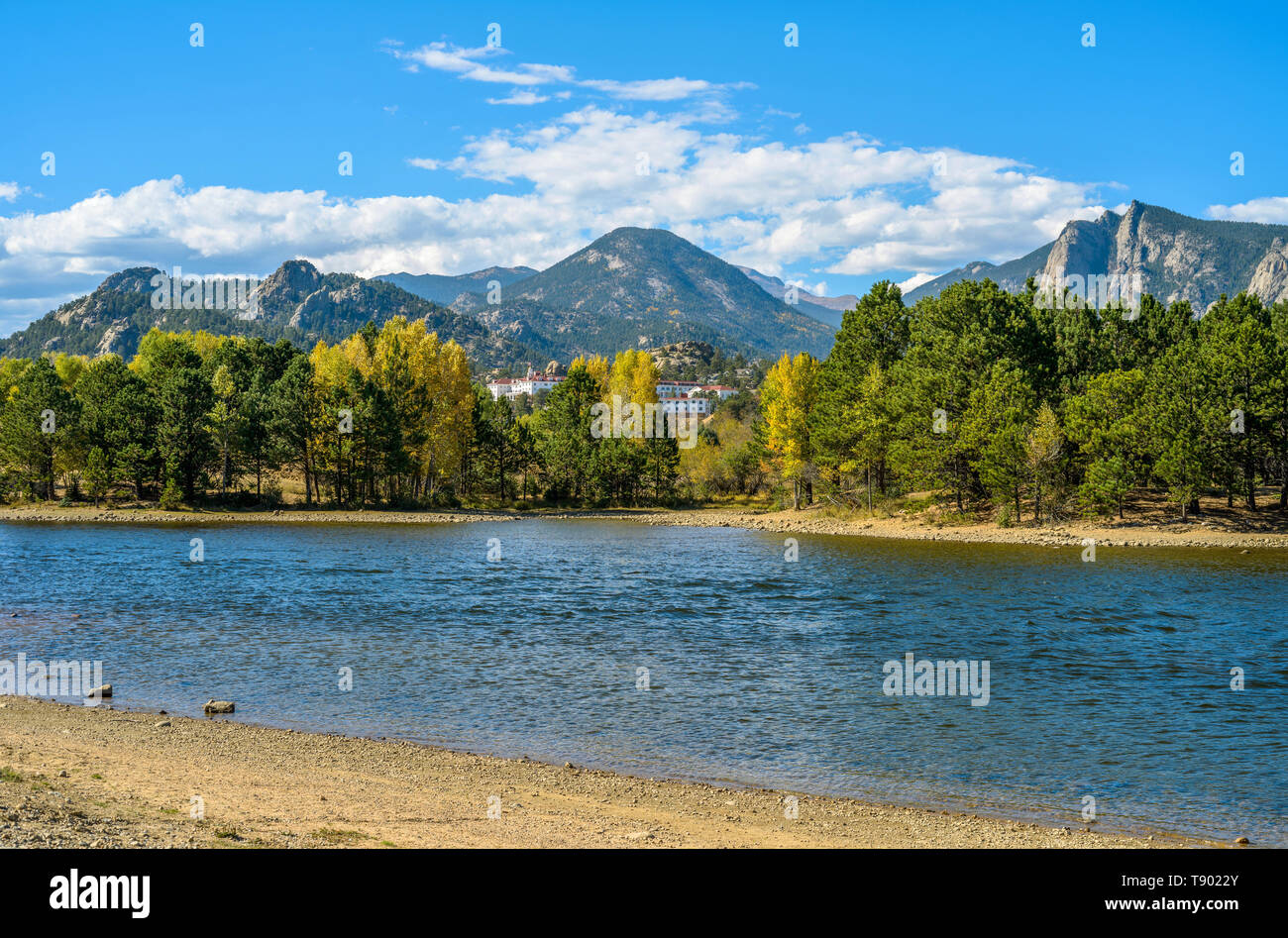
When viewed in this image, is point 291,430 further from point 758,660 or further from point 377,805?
point 377,805

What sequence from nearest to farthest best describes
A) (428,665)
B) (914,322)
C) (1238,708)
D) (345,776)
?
1. (345,776)
2. (1238,708)
3. (428,665)
4. (914,322)

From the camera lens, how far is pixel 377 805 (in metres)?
12.3

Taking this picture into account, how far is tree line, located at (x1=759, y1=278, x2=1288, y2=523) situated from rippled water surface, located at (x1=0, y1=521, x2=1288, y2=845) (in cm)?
1238

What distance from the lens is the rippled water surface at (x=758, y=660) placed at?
→ 15.6 meters

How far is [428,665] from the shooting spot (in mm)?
23859

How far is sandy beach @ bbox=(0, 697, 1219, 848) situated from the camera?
10359 mm

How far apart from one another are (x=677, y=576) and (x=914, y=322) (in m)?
41.4

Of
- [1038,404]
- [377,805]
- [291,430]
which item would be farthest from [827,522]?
[377,805]

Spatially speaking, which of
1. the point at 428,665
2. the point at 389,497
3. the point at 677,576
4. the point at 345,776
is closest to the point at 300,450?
the point at 389,497

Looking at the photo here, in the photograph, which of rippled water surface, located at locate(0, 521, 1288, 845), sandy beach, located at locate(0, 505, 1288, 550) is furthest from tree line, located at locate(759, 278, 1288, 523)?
rippled water surface, located at locate(0, 521, 1288, 845)

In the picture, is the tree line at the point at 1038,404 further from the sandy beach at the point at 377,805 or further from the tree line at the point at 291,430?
the sandy beach at the point at 377,805

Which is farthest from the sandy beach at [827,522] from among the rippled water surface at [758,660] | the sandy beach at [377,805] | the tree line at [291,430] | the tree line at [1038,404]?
the sandy beach at [377,805]

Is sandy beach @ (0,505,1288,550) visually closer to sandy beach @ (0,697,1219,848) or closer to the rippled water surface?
the rippled water surface
